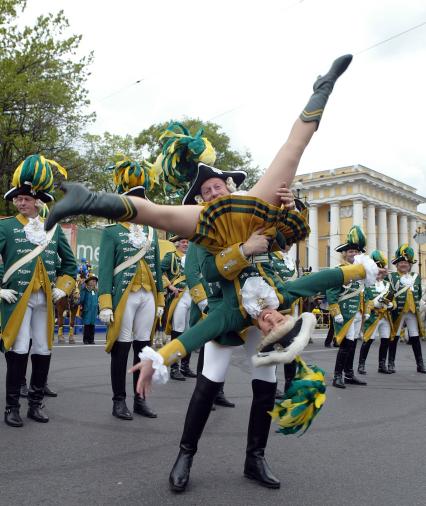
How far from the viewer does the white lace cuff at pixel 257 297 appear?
3.11m

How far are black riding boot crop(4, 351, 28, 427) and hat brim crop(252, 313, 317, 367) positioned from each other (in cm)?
261

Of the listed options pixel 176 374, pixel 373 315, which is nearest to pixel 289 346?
pixel 176 374

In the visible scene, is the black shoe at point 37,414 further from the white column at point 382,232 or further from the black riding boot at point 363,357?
the white column at point 382,232

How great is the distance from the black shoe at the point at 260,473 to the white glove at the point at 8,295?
99.0 inches

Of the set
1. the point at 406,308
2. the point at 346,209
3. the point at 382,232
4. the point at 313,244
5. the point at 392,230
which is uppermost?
the point at 346,209

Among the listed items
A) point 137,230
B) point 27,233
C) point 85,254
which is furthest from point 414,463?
point 85,254

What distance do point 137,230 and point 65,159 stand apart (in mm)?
20029

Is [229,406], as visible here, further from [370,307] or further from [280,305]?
[370,307]

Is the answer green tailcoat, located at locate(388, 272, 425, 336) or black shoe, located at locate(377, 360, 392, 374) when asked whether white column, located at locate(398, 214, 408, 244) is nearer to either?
green tailcoat, located at locate(388, 272, 425, 336)

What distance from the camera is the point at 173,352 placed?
119 inches

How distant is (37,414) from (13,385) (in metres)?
0.36

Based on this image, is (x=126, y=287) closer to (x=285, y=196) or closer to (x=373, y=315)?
(x=285, y=196)

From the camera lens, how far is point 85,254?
62.6ft

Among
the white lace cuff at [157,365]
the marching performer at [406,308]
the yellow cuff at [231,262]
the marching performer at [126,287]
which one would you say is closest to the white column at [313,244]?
the marching performer at [406,308]
